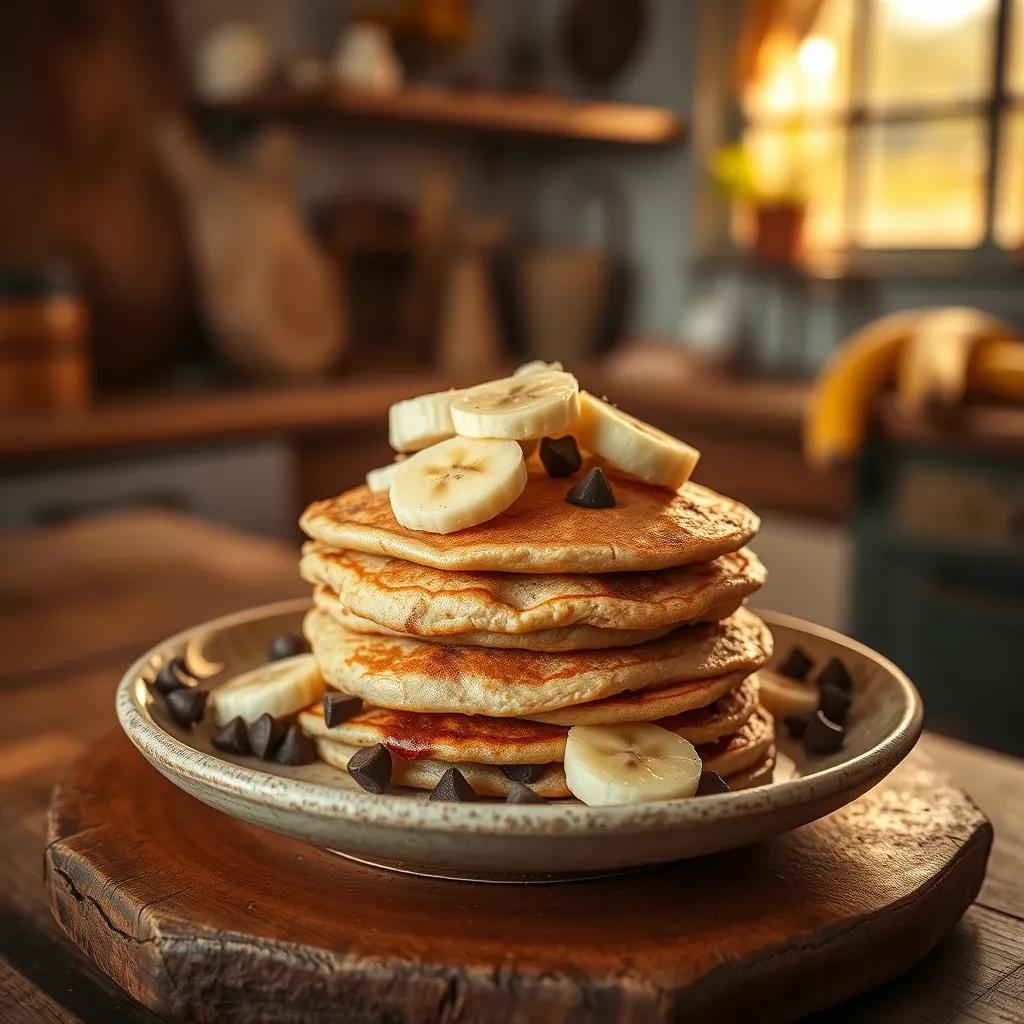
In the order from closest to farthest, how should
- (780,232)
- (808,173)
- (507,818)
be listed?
(507,818) < (780,232) < (808,173)

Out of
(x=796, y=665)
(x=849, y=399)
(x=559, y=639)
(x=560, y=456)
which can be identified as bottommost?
(x=849, y=399)

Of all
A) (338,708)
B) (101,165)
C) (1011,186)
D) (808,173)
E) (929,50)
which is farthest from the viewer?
(808,173)

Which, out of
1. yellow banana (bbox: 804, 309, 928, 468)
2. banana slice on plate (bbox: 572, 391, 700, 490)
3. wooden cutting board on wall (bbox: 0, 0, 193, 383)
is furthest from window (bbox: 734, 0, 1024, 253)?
banana slice on plate (bbox: 572, 391, 700, 490)

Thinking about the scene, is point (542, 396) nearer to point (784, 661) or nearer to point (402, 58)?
point (784, 661)

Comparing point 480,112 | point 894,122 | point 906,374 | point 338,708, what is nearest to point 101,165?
point 480,112

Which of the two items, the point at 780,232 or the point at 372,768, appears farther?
the point at 780,232

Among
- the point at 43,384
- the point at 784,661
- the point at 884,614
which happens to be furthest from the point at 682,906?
the point at 43,384

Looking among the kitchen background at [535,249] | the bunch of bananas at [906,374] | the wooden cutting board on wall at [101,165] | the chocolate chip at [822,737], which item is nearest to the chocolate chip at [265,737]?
the chocolate chip at [822,737]

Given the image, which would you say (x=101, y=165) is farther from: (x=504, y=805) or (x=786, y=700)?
(x=504, y=805)

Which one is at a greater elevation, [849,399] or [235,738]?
[235,738]
